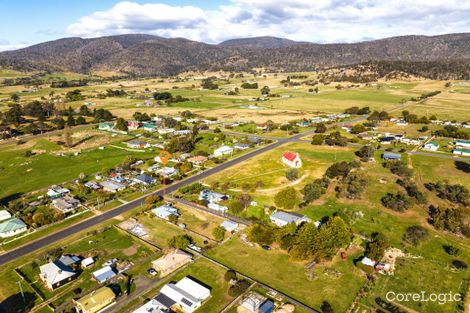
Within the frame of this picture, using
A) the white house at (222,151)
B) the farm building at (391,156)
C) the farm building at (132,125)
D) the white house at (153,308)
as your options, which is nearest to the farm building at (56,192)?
the white house at (222,151)

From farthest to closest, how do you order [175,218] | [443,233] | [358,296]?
1. [175,218]
2. [443,233]
3. [358,296]

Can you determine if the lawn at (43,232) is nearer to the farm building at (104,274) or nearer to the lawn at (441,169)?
the farm building at (104,274)

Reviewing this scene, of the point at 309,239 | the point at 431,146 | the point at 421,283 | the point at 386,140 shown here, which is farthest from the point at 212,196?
the point at 431,146

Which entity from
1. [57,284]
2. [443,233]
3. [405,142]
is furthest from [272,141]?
[57,284]

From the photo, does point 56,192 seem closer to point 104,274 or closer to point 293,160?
point 104,274

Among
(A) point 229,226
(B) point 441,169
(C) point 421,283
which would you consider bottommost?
(C) point 421,283

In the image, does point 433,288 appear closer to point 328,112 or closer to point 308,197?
point 308,197

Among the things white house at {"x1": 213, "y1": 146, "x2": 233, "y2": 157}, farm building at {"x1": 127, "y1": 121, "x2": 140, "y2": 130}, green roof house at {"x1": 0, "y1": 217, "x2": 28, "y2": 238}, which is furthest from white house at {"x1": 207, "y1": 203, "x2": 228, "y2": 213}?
farm building at {"x1": 127, "y1": 121, "x2": 140, "y2": 130}
